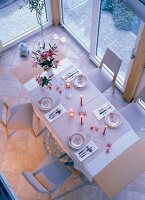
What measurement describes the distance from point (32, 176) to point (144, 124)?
1649 mm

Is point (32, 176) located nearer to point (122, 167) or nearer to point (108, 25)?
point (122, 167)

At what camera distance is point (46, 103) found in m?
3.62

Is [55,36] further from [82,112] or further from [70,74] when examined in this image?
[82,112]

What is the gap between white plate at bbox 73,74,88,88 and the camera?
12.2ft

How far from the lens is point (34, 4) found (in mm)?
4379

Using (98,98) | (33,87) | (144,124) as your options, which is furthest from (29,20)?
(144,124)

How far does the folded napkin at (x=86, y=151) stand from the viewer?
326 centimetres

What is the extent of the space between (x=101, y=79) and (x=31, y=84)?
1108 millimetres

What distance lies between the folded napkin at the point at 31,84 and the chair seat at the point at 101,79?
917 millimetres

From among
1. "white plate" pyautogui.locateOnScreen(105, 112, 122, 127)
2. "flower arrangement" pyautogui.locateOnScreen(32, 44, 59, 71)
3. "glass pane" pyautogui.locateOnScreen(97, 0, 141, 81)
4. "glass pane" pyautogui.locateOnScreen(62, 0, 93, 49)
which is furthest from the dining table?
"glass pane" pyautogui.locateOnScreen(62, 0, 93, 49)

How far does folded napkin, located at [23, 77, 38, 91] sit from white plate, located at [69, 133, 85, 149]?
89cm

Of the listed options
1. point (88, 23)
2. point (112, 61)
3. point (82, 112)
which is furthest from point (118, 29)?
point (82, 112)

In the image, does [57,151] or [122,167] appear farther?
[57,151]

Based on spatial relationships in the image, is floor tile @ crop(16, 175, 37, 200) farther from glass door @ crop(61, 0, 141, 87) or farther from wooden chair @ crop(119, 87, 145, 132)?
glass door @ crop(61, 0, 141, 87)
